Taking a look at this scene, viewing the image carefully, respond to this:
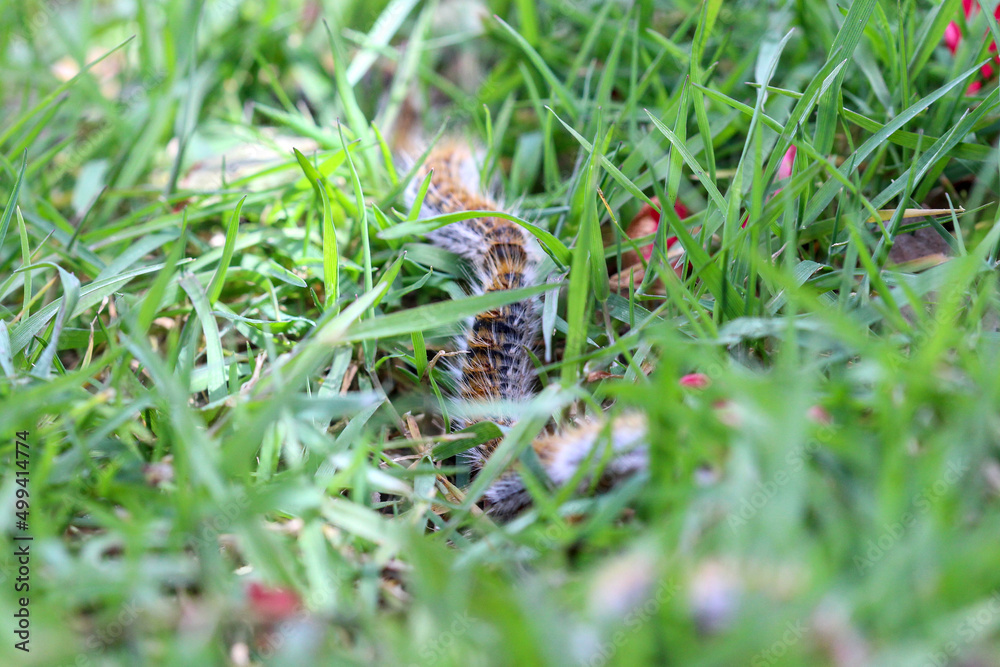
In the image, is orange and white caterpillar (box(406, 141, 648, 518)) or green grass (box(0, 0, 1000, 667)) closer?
green grass (box(0, 0, 1000, 667))

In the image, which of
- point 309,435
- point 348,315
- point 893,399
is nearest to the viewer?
point 893,399

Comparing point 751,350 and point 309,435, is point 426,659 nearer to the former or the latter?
point 309,435

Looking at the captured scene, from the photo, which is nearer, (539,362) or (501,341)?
(539,362)

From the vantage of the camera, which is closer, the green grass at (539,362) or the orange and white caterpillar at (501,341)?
the green grass at (539,362)

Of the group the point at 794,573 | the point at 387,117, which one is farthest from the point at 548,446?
the point at 387,117
